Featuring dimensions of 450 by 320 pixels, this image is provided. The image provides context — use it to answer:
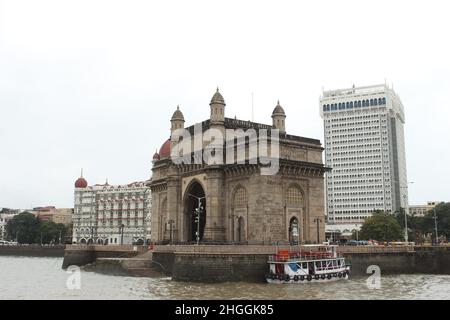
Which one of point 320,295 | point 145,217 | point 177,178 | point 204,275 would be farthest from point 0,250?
point 320,295

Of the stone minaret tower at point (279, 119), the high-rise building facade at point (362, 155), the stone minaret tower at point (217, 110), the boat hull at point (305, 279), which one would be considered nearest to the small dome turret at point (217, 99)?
the stone minaret tower at point (217, 110)

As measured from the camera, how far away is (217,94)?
70.8 meters

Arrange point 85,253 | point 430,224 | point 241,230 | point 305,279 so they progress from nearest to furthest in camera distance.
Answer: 1. point 305,279
2. point 241,230
3. point 85,253
4. point 430,224

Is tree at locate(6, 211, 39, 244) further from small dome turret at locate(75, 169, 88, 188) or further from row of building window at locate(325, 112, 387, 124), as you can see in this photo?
row of building window at locate(325, 112, 387, 124)

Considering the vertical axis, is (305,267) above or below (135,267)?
above

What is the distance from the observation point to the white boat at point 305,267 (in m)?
48.2

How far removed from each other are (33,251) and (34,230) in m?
25.9

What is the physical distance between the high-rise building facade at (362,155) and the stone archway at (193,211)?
91.7m

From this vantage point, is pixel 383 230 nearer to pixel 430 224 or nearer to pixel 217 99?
pixel 430 224

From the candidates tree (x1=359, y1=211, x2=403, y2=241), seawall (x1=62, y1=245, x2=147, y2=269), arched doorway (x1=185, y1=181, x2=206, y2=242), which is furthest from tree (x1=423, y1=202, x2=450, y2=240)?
seawall (x1=62, y1=245, x2=147, y2=269)

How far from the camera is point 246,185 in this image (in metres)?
64.1

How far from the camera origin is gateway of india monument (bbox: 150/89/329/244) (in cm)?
6150

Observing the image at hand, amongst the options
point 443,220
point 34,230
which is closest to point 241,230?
point 443,220

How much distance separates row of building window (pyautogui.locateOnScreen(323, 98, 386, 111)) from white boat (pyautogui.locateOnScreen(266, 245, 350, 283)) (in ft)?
406
